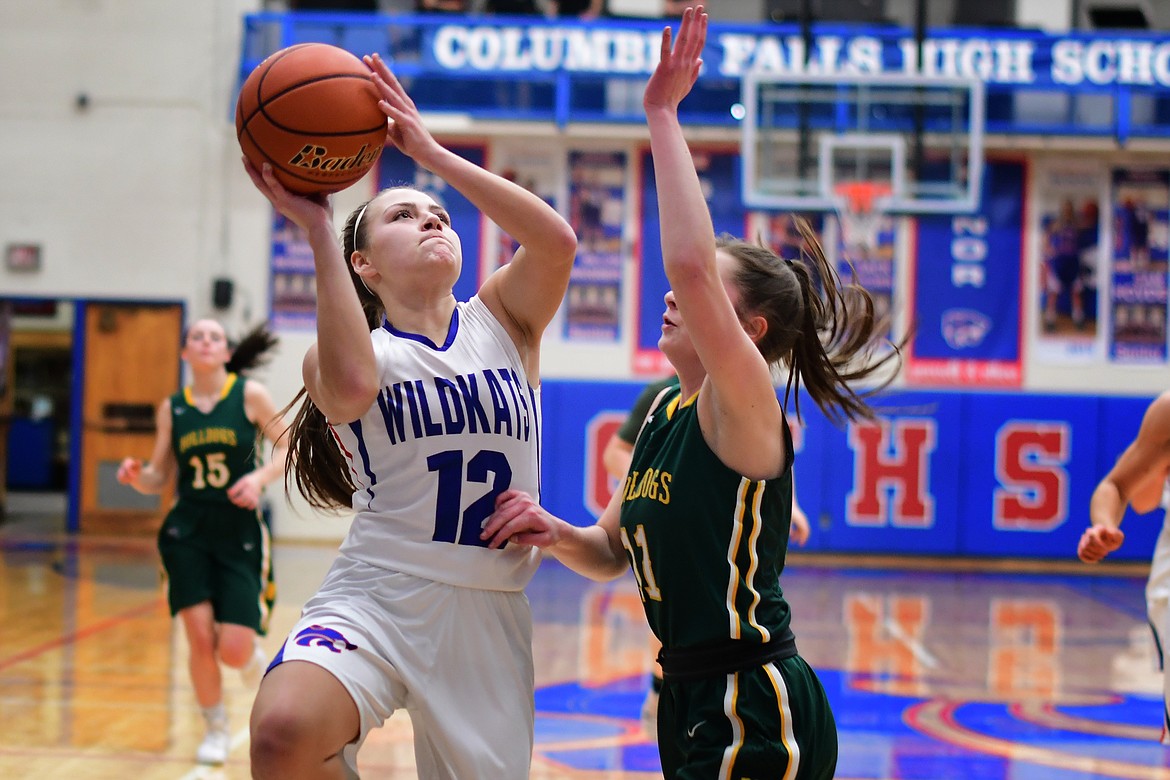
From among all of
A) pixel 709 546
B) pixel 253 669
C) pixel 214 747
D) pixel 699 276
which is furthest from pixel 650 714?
pixel 699 276

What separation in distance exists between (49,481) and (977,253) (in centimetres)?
1273

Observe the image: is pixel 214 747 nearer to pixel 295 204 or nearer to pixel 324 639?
pixel 324 639

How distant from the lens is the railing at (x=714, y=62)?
1044cm

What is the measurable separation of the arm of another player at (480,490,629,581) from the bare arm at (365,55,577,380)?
1.21 feet

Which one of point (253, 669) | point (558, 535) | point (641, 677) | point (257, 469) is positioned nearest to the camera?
point (558, 535)

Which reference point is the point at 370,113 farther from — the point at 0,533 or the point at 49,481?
the point at 49,481

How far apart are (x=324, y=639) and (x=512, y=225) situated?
2.95ft

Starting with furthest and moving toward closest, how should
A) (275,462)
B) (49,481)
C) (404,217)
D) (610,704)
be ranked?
(49,481) → (610,704) → (275,462) → (404,217)

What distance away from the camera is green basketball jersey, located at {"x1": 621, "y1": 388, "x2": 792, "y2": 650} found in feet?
7.11

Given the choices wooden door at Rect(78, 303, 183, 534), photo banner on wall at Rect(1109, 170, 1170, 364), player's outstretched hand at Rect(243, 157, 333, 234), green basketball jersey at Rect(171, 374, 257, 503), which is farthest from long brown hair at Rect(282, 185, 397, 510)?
photo banner on wall at Rect(1109, 170, 1170, 364)

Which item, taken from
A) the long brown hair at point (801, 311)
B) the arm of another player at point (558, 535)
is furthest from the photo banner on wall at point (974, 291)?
the arm of another player at point (558, 535)

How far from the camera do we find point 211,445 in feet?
16.1

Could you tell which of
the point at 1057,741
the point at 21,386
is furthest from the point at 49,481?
the point at 1057,741

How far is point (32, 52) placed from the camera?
38.0ft
